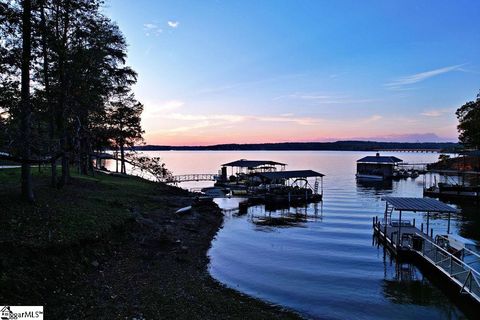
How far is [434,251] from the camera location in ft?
70.8

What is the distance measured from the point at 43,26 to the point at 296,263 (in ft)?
64.4

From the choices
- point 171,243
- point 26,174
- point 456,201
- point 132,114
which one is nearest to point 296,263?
point 171,243

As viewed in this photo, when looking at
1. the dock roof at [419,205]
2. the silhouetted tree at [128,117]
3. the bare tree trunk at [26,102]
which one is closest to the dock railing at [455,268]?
the dock roof at [419,205]

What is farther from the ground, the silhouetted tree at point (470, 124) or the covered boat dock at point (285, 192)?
the silhouetted tree at point (470, 124)

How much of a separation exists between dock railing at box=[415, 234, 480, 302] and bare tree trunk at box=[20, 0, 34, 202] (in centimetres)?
2037

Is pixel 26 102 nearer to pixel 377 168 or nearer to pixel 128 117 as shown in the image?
pixel 128 117

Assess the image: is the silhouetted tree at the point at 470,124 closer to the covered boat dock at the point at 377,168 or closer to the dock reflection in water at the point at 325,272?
the covered boat dock at the point at 377,168

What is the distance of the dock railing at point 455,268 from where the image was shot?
630 inches

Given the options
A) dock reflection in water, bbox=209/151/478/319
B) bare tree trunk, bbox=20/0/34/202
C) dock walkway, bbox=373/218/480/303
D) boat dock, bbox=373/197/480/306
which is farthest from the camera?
boat dock, bbox=373/197/480/306

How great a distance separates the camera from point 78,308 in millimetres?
10594

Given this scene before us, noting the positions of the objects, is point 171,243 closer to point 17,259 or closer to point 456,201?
point 17,259

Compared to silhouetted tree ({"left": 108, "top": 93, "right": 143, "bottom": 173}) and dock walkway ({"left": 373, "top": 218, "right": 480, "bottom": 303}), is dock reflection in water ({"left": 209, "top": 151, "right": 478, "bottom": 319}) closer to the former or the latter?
dock walkway ({"left": 373, "top": 218, "right": 480, "bottom": 303})

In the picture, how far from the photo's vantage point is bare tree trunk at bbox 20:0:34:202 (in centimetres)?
1255

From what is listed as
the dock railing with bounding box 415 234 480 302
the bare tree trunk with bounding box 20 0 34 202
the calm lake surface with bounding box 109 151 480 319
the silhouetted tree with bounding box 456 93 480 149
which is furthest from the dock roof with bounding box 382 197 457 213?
the silhouetted tree with bounding box 456 93 480 149
